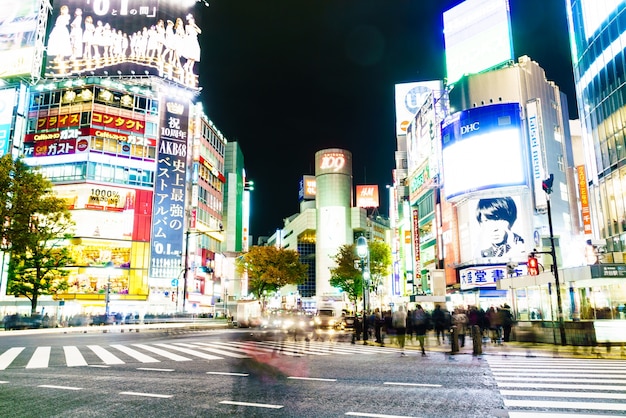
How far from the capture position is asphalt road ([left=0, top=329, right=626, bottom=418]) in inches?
275

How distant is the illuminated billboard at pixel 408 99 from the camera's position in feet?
290

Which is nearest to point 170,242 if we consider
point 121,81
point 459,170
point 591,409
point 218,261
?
point 218,261

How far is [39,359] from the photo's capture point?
14164mm

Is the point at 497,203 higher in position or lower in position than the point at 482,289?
higher

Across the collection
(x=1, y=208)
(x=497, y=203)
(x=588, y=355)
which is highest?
(x=497, y=203)

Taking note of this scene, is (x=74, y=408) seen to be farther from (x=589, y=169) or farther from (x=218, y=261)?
(x=218, y=261)

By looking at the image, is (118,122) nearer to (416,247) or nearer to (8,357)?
(416,247)

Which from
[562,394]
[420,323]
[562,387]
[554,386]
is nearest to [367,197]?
[420,323]

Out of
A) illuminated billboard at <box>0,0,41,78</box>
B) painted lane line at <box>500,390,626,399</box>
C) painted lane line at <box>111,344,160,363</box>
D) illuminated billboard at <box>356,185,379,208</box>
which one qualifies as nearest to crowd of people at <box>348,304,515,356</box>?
painted lane line at <box>500,390,626,399</box>

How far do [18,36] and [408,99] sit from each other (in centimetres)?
6317

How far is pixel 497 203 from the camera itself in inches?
1900

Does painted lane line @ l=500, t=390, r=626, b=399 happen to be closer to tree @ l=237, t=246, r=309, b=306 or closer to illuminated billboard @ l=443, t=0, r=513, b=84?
illuminated billboard @ l=443, t=0, r=513, b=84

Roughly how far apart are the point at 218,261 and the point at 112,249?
70.2ft

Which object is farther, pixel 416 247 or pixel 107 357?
pixel 416 247
